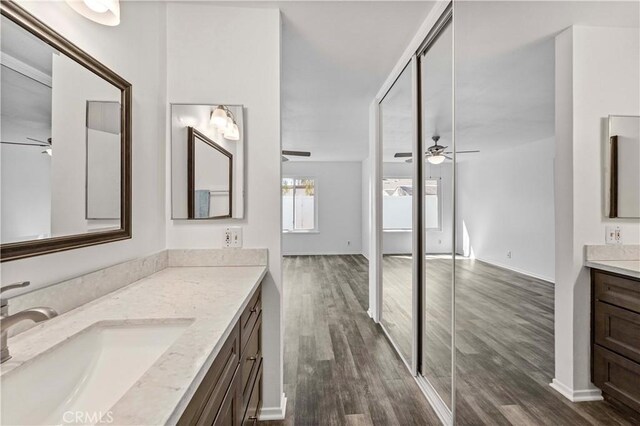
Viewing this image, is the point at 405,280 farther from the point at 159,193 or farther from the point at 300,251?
the point at 159,193

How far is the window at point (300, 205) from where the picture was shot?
8.10m

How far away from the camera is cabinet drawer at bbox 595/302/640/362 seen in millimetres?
1589

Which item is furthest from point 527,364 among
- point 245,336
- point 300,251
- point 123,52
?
point 300,251

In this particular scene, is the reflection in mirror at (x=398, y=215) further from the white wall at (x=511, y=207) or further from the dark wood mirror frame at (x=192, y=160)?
the dark wood mirror frame at (x=192, y=160)

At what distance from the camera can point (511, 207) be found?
131 inches

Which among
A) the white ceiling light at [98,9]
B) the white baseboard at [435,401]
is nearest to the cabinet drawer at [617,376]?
the white baseboard at [435,401]

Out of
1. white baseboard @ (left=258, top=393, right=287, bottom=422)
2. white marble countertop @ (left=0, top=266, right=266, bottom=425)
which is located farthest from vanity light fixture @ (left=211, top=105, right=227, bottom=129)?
white baseboard @ (left=258, top=393, right=287, bottom=422)

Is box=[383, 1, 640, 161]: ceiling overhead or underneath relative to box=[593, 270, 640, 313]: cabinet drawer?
overhead

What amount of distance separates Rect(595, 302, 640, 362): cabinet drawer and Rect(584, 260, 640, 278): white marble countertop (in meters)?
0.22

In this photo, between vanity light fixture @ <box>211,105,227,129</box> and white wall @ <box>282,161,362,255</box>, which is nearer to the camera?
vanity light fixture @ <box>211,105,227,129</box>

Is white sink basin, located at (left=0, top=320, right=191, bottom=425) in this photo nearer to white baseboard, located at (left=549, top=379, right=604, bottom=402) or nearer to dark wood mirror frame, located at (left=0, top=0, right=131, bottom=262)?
dark wood mirror frame, located at (left=0, top=0, right=131, bottom=262)

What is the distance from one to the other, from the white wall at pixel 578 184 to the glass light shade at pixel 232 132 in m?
1.95

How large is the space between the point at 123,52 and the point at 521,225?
12.5 ft

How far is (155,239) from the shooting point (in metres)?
1.67
